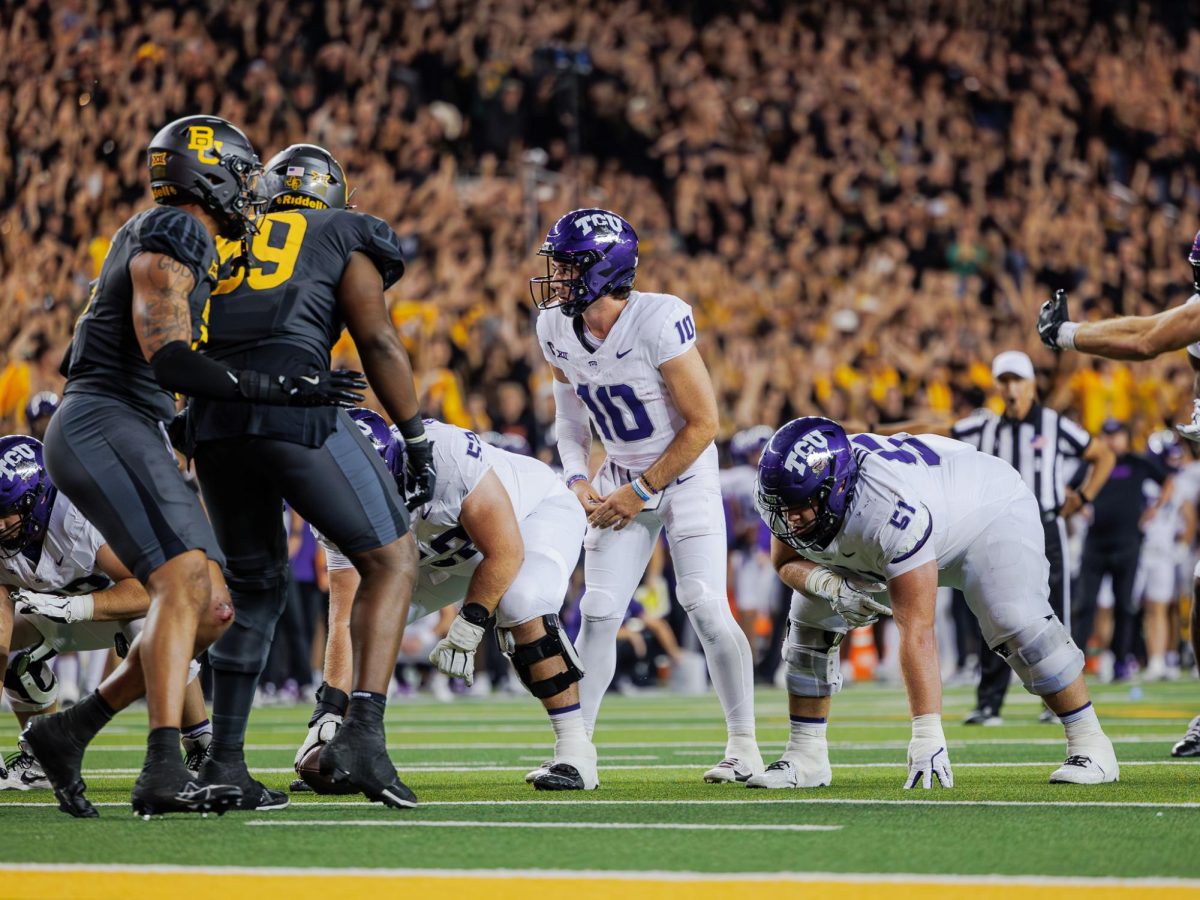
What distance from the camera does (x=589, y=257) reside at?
6.06 m

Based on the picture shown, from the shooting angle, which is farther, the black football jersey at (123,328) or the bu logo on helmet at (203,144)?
the bu logo on helmet at (203,144)

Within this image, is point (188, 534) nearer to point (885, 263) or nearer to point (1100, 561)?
point (1100, 561)

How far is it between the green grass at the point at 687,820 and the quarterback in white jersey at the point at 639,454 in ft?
1.54

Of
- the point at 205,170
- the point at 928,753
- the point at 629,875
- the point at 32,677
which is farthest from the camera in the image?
the point at 32,677

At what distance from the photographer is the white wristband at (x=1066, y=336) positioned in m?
5.77

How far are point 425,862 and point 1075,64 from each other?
21495mm

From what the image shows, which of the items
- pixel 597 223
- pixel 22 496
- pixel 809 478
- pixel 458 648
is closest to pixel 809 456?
pixel 809 478

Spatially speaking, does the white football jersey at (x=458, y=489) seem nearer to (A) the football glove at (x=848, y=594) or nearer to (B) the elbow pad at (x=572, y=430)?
(B) the elbow pad at (x=572, y=430)

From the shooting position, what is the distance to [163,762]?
4.38 m

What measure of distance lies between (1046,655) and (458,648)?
1919 millimetres

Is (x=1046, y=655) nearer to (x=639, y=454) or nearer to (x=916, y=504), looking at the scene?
(x=916, y=504)

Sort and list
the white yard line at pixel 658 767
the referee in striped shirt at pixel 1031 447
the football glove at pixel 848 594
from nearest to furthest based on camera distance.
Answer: the football glove at pixel 848 594, the white yard line at pixel 658 767, the referee in striped shirt at pixel 1031 447

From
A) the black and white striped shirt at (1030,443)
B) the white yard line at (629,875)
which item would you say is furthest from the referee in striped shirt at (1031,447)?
the white yard line at (629,875)

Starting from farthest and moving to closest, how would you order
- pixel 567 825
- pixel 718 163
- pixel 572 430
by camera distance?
1. pixel 718 163
2. pixel 572 430
3. pixel 567 825
